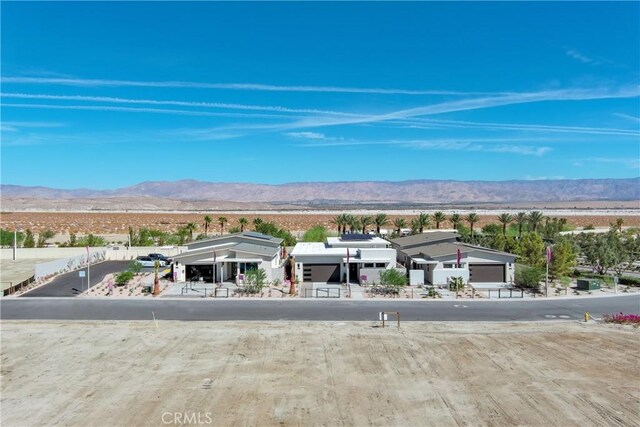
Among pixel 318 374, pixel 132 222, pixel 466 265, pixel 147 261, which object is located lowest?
pixel 318 374

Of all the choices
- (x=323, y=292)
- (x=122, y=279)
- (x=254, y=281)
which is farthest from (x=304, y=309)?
(x=122, y=279)

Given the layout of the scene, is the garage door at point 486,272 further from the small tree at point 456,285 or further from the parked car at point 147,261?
the parked car at point 147,261

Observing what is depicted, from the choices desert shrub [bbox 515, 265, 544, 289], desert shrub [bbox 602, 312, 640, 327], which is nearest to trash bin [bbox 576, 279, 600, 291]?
desert shrub [bbox 515, 265, 544, 289]

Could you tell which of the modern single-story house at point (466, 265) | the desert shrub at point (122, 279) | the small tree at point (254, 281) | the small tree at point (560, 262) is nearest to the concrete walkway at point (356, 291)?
the modern single-story house at point (466, 265)

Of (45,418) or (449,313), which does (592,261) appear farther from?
(45,418)

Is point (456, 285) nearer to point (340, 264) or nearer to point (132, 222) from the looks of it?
point (340, 264)

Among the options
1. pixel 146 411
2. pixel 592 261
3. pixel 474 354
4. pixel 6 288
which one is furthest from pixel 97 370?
pixel 592 261
